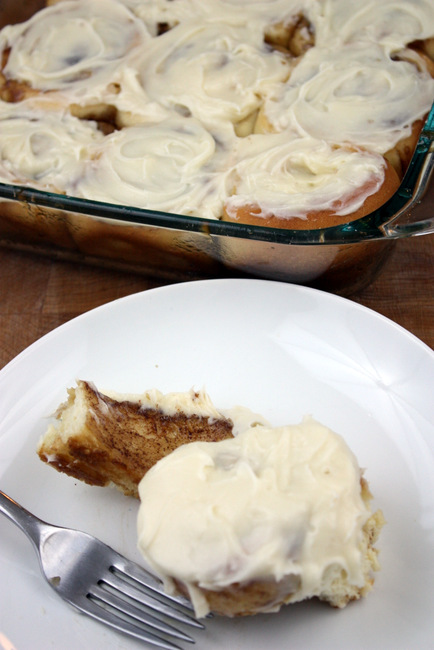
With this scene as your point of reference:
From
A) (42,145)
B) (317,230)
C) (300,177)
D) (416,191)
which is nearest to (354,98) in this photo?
(300,177)

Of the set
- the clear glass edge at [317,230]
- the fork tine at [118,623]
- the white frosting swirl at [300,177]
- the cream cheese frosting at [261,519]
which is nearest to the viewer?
the cream cheese frosting at [261,519]

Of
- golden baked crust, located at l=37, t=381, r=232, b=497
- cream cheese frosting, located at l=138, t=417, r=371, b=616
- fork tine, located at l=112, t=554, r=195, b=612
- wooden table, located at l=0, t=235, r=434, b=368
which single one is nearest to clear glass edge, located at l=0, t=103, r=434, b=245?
wooden table, located at l=0, t=235, r=434, b=368

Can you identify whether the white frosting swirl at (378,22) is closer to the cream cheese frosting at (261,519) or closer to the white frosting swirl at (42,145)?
the white frosting swirl at (42,145)

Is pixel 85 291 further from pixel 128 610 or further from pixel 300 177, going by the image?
pixel 128 610

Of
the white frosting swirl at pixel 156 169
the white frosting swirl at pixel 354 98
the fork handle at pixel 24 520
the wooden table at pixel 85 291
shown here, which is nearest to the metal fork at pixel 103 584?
the fork handle at pixel 24 520

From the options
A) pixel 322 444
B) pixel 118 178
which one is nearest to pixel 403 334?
pixel 322 444

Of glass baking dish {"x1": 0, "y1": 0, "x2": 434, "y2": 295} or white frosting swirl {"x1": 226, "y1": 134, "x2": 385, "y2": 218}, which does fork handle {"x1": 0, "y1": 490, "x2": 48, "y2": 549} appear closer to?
glass baking dish {"x1": 0, "y1": 0, "x2": 434, "y2": 295}
